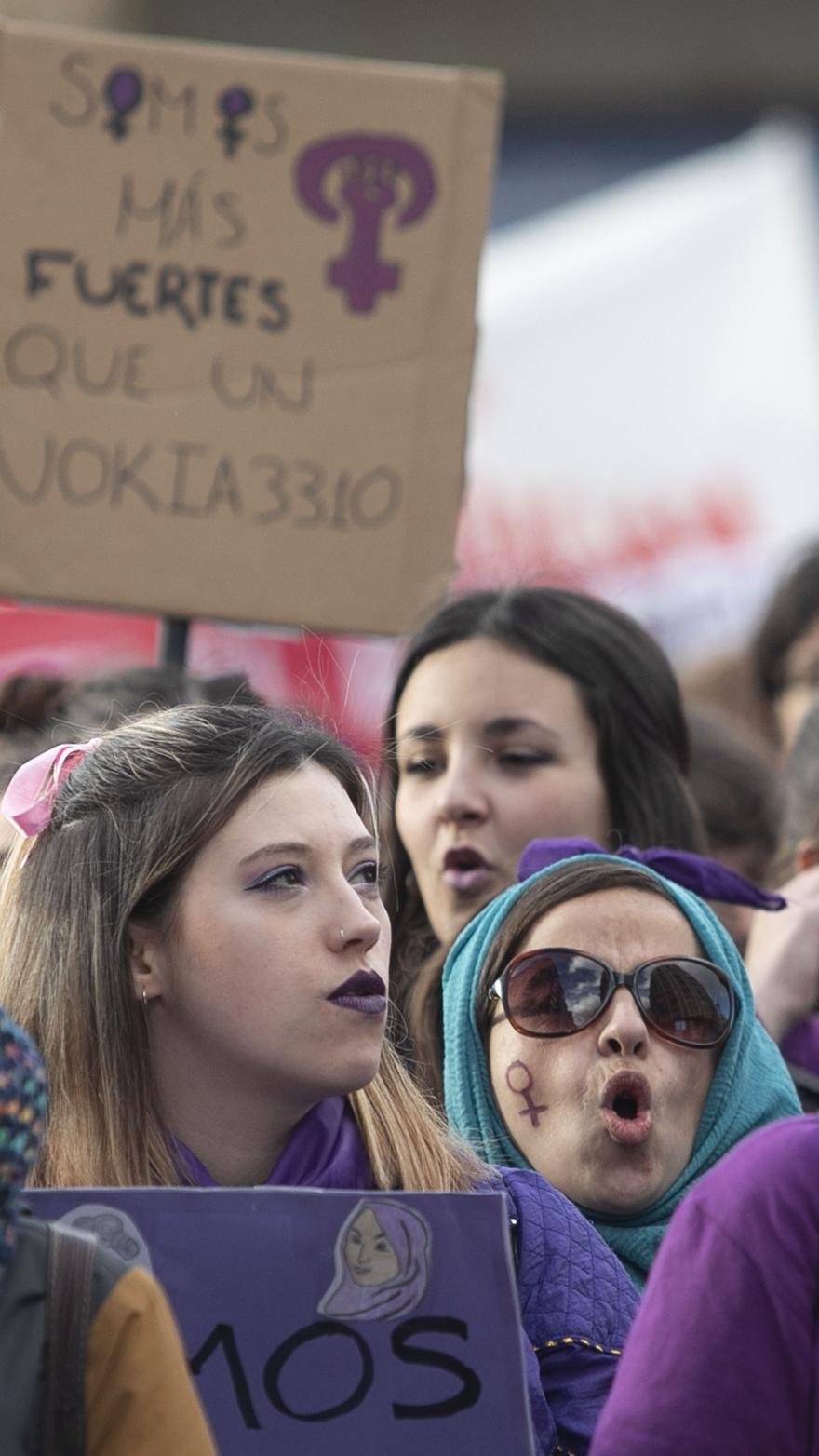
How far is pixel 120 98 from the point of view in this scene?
3451 mm

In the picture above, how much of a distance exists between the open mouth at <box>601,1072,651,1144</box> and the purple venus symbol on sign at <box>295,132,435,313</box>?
60.7 inches

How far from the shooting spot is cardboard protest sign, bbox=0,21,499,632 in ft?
11.2

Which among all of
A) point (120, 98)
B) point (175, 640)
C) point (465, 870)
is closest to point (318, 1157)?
point (465, 870)

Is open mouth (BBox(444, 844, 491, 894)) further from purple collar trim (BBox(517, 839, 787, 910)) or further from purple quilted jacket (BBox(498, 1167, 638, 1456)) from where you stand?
purple quilted jacket (BBox(498, 1167, 638, 1456))

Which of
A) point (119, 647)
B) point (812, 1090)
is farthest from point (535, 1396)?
point (119, 647)

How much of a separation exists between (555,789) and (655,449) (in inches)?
201

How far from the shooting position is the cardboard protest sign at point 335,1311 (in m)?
1.85

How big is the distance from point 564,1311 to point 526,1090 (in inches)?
10.9

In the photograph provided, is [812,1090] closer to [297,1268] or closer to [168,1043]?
[168,1043]

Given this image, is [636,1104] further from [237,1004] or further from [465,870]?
[465,870]

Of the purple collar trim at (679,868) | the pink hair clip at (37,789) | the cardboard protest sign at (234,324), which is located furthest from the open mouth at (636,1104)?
the cardboard protest sign at (234,324)

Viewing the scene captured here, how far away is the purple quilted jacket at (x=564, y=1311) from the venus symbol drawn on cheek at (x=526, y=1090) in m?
0.12

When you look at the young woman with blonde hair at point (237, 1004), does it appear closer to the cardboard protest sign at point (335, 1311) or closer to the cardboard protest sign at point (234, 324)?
the cardboard protest sign at point (335, 1311)

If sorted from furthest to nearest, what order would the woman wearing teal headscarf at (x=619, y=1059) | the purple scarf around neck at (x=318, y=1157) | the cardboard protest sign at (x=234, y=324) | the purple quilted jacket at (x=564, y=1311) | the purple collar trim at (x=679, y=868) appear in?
the cardboard protest sign at (x=234, y=324) → the purple collar trim at (x=679, y=868) → the woman wearing teal headscarf at (x=619, y=1059) → the purple scarf around neck at (x=318, y=1157) → the purple quilted jacket at (x=564, y=1311)
